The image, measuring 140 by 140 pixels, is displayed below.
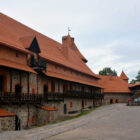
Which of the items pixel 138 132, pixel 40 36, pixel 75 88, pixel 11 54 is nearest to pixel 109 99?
pixel 75 88

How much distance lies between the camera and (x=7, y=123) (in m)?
18.3

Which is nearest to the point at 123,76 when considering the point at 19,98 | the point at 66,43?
the point at 66,43

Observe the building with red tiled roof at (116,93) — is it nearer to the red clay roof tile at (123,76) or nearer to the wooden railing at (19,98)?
the red clay roof tile at (123,76)

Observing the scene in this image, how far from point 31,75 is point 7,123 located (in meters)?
8.35

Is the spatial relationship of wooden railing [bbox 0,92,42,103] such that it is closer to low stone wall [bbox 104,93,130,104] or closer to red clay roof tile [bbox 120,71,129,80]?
low stone wall [bbox 104,93,130,104]

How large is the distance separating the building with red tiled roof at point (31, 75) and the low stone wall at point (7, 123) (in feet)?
3.93

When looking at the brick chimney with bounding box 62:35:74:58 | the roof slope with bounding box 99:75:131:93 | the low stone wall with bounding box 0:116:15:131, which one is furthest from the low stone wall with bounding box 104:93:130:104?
the low stone wall with bounding box 0:116:15:131

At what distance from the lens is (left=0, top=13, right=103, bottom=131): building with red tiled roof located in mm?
21922

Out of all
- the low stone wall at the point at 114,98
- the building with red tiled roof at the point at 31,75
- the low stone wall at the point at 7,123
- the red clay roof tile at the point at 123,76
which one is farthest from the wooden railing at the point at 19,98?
the red clay roof tile at the point at 123,76

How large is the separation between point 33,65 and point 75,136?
1313cm

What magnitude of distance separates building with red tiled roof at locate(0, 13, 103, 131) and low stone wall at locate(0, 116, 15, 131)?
3.93 ft

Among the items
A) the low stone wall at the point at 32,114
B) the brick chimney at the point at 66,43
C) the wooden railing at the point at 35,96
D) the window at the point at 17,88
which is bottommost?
the low stone wall at the point at 32,114

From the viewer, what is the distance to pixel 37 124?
81.9 feet

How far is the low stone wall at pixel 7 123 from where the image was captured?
17.7 meters
